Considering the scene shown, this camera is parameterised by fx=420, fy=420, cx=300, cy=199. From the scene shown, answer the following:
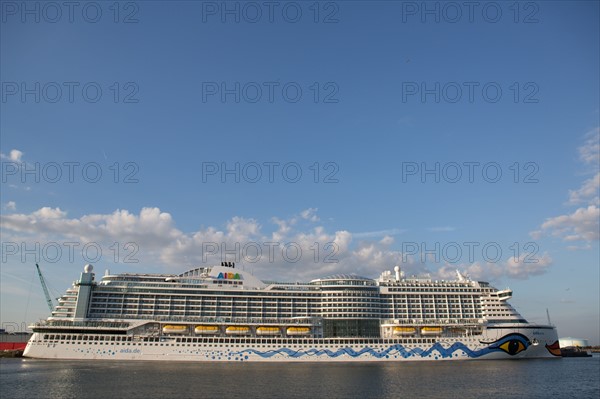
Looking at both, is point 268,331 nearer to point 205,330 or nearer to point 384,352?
point 205,330

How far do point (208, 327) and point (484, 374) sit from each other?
46050mm

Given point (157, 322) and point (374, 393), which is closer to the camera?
point (374, 393)

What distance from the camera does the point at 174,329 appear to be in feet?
247

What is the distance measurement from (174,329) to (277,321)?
61.8ft

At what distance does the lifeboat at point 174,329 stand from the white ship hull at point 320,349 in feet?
5.05

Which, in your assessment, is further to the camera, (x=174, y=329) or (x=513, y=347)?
(x=513, y=347)

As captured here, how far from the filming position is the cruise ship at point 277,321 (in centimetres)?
7275

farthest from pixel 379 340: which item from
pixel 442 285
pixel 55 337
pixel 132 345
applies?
pixel 55 337

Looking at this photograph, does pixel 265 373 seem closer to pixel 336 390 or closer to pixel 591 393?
pixel 336 390

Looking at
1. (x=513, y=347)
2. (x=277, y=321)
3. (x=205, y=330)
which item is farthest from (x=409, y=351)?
(x=205, y=330)

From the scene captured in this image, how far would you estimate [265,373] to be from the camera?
54.8 m

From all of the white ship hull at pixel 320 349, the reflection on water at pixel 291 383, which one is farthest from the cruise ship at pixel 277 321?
the reflection on water at pixel 291 383

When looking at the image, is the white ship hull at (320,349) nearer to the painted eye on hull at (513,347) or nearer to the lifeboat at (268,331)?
the painted eye on hull at (513,347)

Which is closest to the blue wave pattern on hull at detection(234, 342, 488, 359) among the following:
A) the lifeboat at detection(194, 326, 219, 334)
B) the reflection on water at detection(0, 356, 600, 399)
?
the lifeboat at detection(194, 326, 219, 334)
